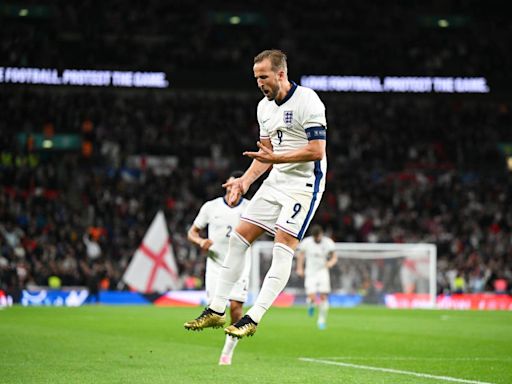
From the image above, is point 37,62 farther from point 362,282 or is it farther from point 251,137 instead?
point 362,282

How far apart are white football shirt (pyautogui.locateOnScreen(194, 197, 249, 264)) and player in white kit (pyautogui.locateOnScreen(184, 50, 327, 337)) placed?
19.6ft

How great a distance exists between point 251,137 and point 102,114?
676 cm

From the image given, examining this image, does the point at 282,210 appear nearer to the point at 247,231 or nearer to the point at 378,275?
the point at 247,231

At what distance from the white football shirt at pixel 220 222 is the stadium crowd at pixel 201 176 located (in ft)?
60.0

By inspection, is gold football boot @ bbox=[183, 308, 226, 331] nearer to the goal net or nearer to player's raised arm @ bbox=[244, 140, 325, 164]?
player's raised arm @ bbox=[244, 140, 325, 164]

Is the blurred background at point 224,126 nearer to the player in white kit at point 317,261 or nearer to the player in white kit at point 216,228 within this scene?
the player in white kit at point 317,261

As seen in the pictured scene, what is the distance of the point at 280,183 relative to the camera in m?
9.09

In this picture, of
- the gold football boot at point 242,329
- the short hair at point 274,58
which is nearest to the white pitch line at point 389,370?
the gold football boot at point 242,329

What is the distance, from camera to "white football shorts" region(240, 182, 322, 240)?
8906 mm

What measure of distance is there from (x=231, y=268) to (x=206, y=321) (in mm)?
742

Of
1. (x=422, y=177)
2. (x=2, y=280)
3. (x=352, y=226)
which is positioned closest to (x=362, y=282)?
(x=352, y=226)

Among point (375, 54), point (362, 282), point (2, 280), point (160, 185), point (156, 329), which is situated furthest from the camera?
point (375, 54)

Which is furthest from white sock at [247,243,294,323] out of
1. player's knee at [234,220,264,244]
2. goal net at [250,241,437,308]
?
goal net at [250,241,437,308]

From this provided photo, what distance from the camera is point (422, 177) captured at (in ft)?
140
